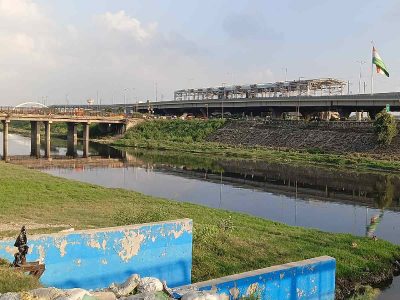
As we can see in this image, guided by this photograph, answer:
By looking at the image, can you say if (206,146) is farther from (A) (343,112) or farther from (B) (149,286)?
(B) (149,286)

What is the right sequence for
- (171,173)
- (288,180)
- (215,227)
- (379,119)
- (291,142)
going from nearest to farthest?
(215,227) < (288,180) < (171,173) < (379,119) < (291,142)

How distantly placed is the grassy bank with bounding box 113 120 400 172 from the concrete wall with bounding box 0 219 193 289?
40.2 meters

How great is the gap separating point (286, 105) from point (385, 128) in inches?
1305

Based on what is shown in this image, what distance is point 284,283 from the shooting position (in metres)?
11.1

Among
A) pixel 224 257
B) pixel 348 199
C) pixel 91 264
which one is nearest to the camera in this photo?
pixel 91 264

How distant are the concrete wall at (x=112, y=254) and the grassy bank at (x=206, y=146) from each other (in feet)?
132

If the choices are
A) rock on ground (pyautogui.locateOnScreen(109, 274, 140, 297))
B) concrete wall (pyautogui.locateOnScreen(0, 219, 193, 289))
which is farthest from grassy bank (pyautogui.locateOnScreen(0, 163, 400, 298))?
rock on ground (pyautogui.locateOnScreen(109, 274, 140, 297))

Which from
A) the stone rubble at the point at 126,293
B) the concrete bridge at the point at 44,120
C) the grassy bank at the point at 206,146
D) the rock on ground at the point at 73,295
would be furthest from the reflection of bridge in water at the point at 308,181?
the rock on ground at the point at 73,295

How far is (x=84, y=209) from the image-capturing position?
23.0 meters

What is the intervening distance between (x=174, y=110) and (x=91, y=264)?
4720 inches

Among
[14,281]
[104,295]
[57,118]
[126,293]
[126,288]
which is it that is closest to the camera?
[104,295]

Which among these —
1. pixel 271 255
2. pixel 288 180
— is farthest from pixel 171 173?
pixel 271 255

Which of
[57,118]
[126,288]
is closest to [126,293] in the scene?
[126,288]

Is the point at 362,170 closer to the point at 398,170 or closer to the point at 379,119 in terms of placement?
the point at 398,170
